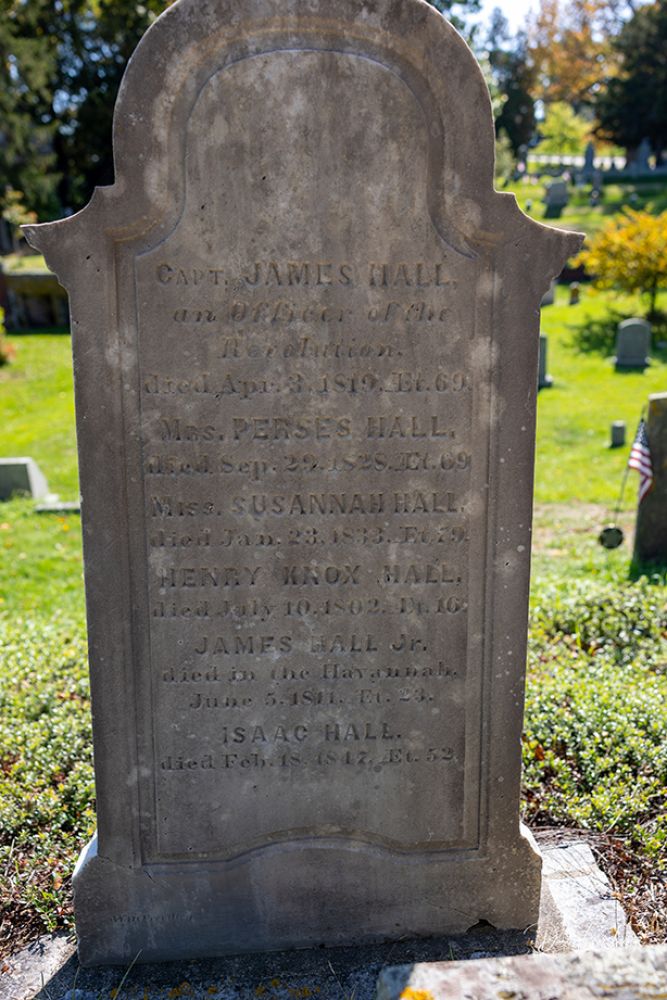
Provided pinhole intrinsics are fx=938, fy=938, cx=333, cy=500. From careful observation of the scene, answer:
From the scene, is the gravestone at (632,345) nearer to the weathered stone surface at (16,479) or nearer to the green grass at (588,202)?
the weathered stone surface at (16,479)

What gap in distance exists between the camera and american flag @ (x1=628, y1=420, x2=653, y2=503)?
805 cm

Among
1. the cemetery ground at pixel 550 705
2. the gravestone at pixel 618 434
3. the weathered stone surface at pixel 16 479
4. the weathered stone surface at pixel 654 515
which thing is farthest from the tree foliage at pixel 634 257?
the weathered stone surface at pixel 16 479

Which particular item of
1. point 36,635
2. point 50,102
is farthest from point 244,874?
point 50,102

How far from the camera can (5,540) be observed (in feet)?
32.1

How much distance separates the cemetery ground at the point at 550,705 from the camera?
4184mm

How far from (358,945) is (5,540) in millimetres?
7093

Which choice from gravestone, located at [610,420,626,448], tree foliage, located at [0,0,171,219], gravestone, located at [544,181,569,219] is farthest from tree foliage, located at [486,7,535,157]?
gravestone, located at [610,420,626,448]

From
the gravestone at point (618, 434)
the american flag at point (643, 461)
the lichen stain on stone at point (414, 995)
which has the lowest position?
the gravestone at point (618, 434)

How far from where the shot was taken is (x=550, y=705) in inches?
208

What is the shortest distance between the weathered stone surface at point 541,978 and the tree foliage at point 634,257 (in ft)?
67.2

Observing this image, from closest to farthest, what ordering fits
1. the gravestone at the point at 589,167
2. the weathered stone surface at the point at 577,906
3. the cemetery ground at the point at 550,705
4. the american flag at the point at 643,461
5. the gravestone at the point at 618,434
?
1. the weathered stone surface at the point at 577,906
2. the cemetery ground at the point at 550,705
3. the american flag at the point at 643,461
4. the gravestone at the point at 618,434
5. the gravestone at the point at 589,167

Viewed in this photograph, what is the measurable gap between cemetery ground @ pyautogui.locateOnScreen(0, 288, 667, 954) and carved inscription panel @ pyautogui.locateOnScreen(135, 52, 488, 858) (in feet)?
2.83

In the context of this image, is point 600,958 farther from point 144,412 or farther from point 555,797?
point 555,797

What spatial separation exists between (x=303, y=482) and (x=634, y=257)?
19.4 metres
